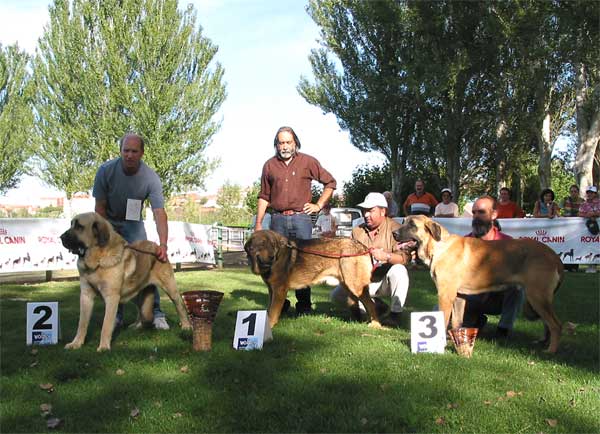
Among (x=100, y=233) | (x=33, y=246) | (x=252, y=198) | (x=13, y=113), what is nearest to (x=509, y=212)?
(x=100, y=233)

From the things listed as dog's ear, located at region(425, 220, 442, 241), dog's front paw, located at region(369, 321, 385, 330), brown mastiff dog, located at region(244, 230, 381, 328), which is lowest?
dog's front paw, located at region(369, 321, 385, 330)

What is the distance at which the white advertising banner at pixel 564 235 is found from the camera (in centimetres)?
1332

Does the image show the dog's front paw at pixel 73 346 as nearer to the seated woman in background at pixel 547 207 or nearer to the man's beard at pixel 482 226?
the man's beard at pixel 482 226

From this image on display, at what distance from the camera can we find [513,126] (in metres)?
24.5

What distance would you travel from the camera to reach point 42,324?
17.5 feet

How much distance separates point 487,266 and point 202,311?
2.86 m

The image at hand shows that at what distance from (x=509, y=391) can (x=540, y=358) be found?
1.13 meters

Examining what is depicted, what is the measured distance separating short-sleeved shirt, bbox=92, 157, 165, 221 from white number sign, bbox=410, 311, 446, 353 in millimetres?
3097

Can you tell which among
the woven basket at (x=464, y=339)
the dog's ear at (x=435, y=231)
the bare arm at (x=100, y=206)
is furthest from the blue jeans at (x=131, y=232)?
the woven basket at (x=464, y=339)

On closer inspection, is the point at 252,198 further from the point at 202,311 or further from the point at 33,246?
the point at 202,311

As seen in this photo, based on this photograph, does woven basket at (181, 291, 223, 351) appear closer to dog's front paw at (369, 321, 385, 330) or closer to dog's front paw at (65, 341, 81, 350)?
dog's front paw at (65, 341, 81, 350)

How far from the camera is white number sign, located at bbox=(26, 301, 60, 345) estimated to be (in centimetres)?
527

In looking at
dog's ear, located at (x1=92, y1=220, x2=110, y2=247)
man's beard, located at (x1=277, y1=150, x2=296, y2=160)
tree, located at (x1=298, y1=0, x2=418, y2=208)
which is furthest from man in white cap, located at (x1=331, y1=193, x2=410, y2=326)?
tree, located at (x1=298, y1=0, x2=418, y2=208)

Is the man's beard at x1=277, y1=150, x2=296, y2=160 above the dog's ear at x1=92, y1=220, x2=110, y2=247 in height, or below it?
above
